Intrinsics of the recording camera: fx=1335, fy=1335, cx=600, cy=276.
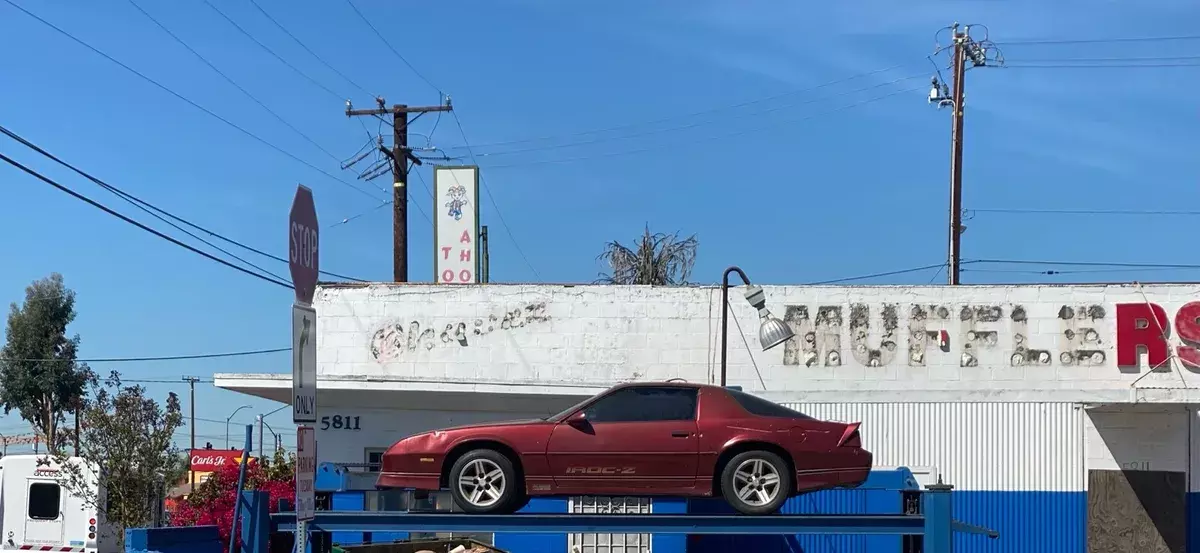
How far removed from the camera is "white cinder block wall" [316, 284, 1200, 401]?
22.2 m

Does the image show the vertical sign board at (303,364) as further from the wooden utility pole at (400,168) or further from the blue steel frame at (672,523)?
the wooden utility pole at (400,168)

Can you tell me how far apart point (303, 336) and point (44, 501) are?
17.9 m

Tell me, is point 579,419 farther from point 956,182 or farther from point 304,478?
point 956,182

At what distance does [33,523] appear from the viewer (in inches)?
934

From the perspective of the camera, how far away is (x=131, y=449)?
21.1 m

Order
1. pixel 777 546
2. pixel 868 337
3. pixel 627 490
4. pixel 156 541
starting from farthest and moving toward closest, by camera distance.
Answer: pixel 868 337 < pixel 777 546 < pixel 627 490 < pixel 156 541

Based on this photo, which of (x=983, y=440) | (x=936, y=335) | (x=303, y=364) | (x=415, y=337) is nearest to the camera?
(x=303, y=364)

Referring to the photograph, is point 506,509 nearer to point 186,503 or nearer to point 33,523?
point 186,503

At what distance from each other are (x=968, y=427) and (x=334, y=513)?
14.1 m

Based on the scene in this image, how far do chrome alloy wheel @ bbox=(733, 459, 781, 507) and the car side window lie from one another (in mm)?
587

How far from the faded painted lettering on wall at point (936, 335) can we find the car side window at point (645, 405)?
12870mm

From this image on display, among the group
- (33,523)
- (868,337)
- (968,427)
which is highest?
(868,337)

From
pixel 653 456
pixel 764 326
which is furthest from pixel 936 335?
pixel 653 456

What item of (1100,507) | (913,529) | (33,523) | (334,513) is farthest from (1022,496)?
(33,523)
